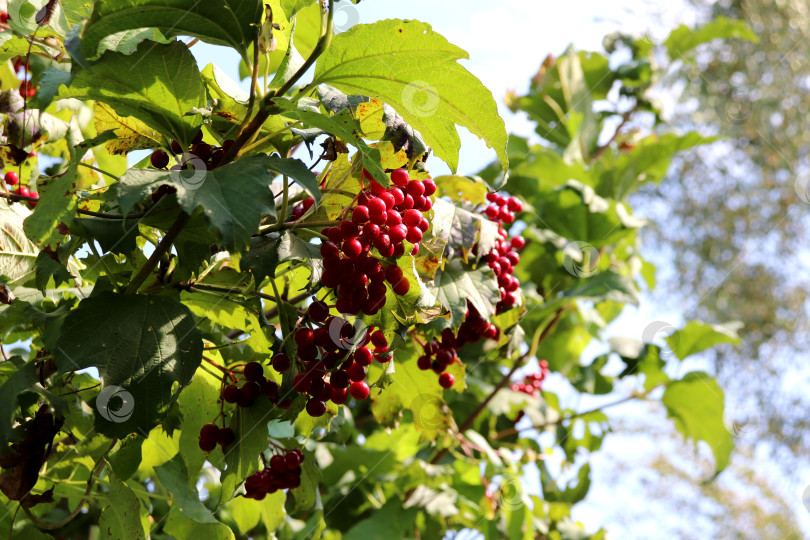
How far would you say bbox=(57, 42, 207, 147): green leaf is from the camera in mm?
754

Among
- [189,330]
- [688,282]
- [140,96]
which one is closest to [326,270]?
[189,330]

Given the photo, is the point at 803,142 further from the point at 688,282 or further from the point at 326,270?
the point at 326,270

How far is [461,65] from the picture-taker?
84 centimetres

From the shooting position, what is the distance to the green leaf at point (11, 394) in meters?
0.80

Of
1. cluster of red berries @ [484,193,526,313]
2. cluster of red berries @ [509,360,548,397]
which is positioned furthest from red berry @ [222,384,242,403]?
cluster of red berries @ [509,360,548,397]

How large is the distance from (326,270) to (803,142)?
8.16 meters

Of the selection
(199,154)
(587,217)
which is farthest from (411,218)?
(587,217)

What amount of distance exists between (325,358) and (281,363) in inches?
2.4

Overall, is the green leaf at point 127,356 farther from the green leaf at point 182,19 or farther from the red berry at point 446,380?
the red berry at point 446,380

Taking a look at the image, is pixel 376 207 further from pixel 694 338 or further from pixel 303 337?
pixel 694 338

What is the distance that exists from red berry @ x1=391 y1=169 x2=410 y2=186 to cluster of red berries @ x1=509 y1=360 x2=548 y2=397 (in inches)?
47.9

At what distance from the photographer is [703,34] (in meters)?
2.40

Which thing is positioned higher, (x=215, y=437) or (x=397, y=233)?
(x=397, y=233)

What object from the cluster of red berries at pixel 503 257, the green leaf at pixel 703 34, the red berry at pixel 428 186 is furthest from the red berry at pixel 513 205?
the green leaf at pixel 703 34
